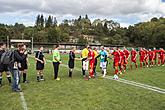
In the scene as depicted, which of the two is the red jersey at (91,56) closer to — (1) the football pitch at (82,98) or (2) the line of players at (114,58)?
(2) the line of players at (114,58)

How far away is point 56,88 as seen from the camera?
1272cm

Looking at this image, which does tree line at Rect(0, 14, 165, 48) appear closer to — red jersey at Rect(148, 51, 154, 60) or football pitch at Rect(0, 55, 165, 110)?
red jersey at Rect(148, 51, 154, 60)

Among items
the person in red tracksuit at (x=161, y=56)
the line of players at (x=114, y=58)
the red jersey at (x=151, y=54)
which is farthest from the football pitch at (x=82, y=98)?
the person in red tracksuit at (x=161, y=56)

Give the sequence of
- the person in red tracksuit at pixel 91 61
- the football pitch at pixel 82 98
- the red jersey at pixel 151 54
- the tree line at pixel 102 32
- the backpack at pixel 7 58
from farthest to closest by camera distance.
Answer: the tree line at pixel 102 32
the red jersey at pixel 151 54
the person in red tracksuit at pixel 91 61
the backpack at pixel 7 58
the football pitch at pixel 82 98

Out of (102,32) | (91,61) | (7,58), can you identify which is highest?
(102,32)

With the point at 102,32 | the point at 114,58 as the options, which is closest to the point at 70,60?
the point at 114,58

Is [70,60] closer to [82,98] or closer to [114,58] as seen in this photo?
[114,58]

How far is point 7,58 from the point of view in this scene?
40.2 ft

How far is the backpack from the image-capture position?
473 inches

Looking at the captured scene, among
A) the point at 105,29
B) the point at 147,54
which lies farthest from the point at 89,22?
the point at 147,54

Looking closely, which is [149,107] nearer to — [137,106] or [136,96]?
[137,106]

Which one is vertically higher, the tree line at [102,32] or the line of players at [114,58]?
the tree line at [102,32]

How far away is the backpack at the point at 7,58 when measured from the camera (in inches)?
473

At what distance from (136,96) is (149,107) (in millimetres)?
1809
